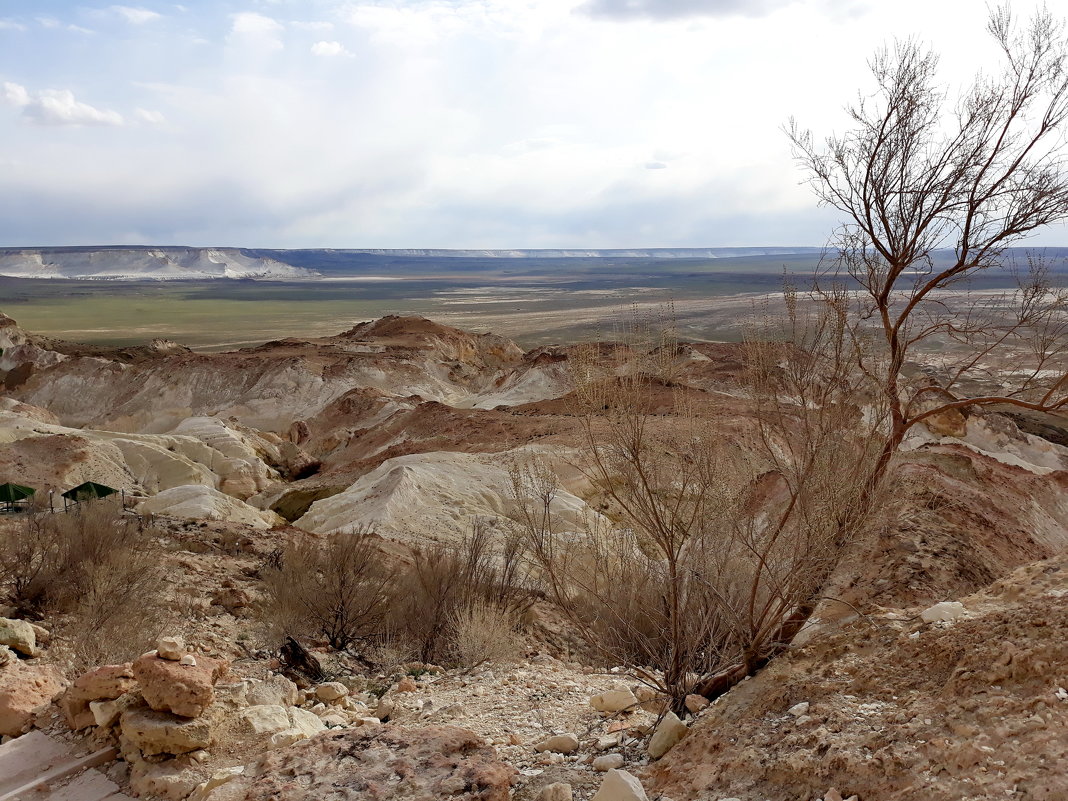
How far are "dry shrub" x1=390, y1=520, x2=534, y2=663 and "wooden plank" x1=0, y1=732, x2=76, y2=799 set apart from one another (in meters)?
4.45

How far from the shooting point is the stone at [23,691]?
673 centimetres

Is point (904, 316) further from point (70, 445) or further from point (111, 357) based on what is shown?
point (111, 357)

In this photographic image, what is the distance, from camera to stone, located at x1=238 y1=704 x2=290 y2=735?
6.57 meters

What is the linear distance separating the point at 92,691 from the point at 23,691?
36.5 inches

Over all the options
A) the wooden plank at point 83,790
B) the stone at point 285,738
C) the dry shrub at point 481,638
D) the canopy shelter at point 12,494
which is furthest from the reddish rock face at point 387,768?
the canopy shelter at point 12,494

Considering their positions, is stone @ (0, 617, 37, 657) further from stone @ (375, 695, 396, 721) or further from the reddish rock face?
the reddish rock face

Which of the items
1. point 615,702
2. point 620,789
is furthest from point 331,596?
point 620,789

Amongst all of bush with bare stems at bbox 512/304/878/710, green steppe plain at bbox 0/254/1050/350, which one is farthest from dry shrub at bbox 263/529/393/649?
green steppe plain at bbox 0/254/1050/350

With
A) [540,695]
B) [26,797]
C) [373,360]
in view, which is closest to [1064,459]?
[540,695]

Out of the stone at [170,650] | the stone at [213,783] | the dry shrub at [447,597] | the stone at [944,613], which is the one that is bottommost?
the dry shrub at [447,597]

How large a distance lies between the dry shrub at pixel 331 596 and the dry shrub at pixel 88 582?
145 cm

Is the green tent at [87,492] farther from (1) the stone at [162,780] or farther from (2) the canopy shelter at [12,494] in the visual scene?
(1) the stone at [162,780]

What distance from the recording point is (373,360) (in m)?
49.3

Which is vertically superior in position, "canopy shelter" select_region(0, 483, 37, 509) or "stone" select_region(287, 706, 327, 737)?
"stone" select_region(287, 706, 327, 737)
